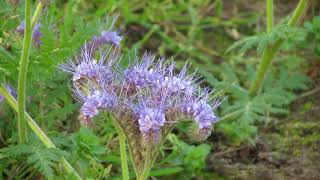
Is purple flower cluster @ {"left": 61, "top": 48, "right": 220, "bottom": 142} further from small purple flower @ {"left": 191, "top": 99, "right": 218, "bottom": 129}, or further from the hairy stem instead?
the hairy stem

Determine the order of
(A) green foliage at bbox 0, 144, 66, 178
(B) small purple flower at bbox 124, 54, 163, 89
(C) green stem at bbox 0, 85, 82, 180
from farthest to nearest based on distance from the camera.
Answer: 1. (C) green stem at bbox 0, 85, 82, 180
2. (A) green foliage at bbox 0, 144, 66, 178
3. (B) small purple flower at bbox 124, 54, 163, 89

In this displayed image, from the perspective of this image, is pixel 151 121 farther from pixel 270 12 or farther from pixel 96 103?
pixel 270 12

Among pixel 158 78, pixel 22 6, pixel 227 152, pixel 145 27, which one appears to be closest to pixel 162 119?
pixel 158 78

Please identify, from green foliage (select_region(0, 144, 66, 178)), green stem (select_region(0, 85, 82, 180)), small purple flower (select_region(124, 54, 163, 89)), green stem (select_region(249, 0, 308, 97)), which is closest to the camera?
small purple flower (select_region(124, 54, 163, 89))

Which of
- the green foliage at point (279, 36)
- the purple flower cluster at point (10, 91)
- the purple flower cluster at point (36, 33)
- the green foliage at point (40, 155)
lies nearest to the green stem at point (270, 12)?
the green foliage at point (279, 36)

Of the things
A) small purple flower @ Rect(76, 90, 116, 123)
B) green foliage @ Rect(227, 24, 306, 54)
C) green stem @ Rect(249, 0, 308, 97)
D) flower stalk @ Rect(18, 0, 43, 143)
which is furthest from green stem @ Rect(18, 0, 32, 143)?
green stem @ Rect(249, 0, 308, 97)
